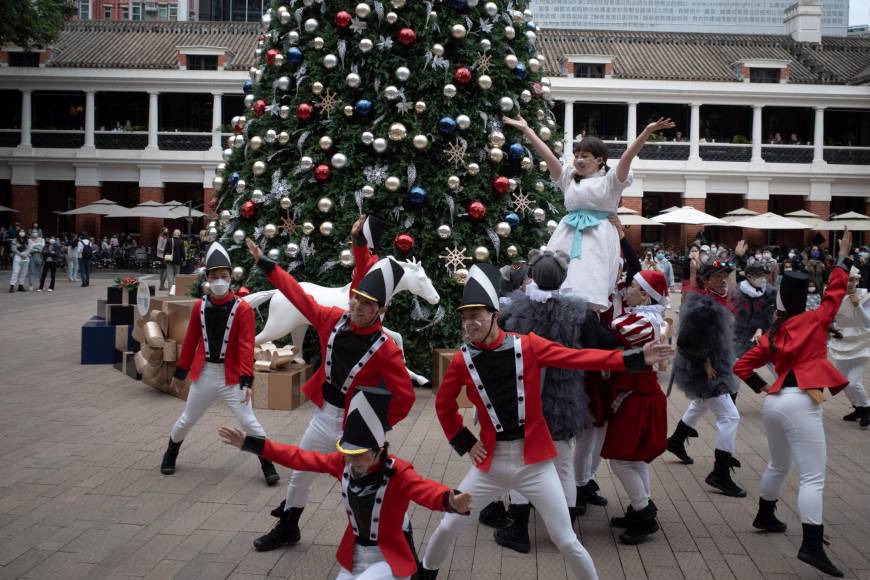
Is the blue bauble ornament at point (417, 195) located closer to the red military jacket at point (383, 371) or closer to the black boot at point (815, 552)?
the red military jacket at point (383, 371)

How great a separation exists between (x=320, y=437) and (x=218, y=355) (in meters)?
1.91

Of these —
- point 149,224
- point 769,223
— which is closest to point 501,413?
point 769,223

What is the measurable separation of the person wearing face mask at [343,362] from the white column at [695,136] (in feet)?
126

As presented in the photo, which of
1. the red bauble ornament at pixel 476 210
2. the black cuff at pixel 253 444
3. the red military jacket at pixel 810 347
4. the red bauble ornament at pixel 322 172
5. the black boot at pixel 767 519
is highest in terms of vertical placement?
the red bauble ornament at pixel 322 172

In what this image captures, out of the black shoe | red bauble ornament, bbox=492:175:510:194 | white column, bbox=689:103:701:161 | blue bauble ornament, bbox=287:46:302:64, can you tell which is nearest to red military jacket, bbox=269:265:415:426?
the black shoe

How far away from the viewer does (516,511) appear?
5434mm

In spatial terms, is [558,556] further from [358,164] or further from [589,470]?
[358,164]

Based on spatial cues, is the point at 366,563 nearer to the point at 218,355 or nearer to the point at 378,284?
the point at 378,284

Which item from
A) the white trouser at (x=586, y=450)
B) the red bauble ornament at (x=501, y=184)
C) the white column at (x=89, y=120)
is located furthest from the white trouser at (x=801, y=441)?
the white column at (x=89, y=120)

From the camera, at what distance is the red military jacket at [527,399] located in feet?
14.2

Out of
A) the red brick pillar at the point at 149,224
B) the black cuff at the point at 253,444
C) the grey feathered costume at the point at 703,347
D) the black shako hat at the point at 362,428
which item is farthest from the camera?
the red brick pillar at the point at 149,224

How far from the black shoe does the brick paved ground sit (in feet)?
0.59

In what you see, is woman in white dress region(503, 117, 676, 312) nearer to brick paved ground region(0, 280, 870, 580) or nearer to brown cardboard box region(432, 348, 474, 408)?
brick paved ground region(0, 280, 870, 580)

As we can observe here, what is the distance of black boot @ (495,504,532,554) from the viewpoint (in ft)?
17.4
